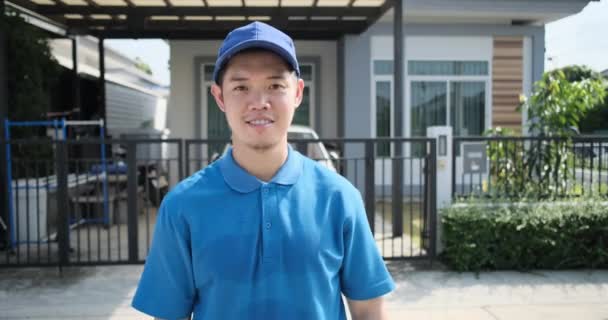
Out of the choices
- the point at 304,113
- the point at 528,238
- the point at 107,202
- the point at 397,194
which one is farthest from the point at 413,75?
the point at 107,202

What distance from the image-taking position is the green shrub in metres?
5.86

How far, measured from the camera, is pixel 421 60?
11.8 metres

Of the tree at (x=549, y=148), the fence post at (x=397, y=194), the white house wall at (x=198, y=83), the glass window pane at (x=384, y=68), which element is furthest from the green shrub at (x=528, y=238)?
the white house wall at (x=198, y=83)

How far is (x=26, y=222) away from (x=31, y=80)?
2.34 meters

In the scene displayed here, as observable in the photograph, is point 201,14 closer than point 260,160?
No

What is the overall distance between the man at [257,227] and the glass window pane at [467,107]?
11.0m

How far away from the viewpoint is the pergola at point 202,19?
26.1 feet


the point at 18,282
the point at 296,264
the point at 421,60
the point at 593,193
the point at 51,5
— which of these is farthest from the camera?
the point at 421,60

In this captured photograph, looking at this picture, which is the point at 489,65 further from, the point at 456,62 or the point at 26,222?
the point at 26,222

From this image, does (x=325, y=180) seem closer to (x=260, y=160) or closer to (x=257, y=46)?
(x=260, y=160)

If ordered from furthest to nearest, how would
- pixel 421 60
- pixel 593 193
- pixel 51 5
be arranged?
pixel 421 60
pixel 51 5
pixel 593 193

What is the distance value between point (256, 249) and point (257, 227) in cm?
6

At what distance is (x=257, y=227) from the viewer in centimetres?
150

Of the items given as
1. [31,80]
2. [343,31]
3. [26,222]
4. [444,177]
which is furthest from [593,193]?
[31,80]
